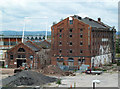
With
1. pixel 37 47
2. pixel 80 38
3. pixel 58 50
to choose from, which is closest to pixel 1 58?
pixel 37 47

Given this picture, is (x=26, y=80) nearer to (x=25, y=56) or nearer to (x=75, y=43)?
(x=25, y=56)

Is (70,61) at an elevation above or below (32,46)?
below

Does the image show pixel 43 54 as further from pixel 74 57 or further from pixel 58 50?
pixel 74 57

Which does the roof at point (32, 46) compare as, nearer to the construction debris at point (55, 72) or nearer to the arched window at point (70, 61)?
the arched window at point (70, 61)

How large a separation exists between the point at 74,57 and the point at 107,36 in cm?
1612

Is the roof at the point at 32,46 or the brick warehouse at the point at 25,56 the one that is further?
the roof at the point at 32,46

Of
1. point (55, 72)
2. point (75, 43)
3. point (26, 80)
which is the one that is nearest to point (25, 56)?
point (55, 72)

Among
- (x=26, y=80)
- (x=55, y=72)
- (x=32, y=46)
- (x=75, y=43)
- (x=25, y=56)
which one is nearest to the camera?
(x=26, y=80)

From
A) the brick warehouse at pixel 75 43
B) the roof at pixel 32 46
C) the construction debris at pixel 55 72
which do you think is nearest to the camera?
the construction debris at pixel 55 72

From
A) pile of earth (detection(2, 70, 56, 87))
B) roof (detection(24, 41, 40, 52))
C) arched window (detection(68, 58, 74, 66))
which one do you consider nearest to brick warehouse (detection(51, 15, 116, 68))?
arched window (detection(68, 58, 74, 66))

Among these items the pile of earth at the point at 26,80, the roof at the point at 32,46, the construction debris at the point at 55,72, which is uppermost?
the roof at the point at 32,46

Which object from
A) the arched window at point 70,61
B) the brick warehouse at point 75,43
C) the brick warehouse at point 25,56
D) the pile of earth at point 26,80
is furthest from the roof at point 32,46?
the pile of earth at point 26,80

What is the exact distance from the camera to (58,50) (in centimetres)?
6391

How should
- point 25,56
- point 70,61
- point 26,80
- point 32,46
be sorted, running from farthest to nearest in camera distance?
point 32,46 → point 70,61 → point 25,56 → point 26,80
